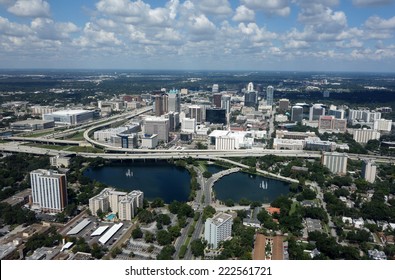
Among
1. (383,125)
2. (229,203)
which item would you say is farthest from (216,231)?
(383,125)

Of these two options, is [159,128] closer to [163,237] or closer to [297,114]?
[297,114]

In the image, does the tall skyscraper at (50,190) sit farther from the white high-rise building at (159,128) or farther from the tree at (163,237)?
the white high-rise building at (159,128)

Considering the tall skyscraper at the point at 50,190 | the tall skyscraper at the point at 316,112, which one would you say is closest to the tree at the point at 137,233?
the tall skyscraper at the point at 50,190

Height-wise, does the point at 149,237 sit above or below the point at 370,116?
below

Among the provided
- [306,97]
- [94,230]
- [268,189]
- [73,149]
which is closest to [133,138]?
[73,149]

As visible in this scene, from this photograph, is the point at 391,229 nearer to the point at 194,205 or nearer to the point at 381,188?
the point at 381,188

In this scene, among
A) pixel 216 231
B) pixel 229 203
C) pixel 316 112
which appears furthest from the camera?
pixel 316 112

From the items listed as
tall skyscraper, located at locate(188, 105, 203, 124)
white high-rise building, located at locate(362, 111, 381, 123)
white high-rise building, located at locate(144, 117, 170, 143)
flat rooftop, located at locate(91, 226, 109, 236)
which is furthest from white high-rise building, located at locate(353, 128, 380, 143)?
flat rooftop, located at locate(91, 226, 109, 236)
